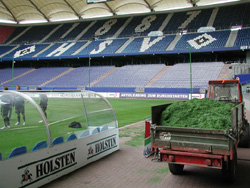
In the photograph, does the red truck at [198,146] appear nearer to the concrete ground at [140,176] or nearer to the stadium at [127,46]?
the concrete ground at [140,176]

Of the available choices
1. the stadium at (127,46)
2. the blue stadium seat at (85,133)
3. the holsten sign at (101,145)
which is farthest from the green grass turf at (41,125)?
the stadium at (127,46)

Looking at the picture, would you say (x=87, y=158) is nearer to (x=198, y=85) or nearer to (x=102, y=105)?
(x=102, y=105)

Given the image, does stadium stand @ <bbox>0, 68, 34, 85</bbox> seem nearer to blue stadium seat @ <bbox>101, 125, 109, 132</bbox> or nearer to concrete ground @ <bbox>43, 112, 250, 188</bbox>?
blue stadium seat @ <bbox>101, 125, 109, 132</bbox>

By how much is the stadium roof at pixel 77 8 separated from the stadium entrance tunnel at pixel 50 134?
155ft

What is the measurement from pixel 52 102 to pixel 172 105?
3513mm

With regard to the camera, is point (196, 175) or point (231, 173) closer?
point (231, 173)

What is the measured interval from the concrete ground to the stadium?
18.6 meters

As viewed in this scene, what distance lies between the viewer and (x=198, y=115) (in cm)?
611

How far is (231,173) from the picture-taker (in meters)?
5.53

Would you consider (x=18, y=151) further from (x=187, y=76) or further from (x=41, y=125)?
(x=187, y=76)

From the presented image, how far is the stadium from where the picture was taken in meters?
41.0

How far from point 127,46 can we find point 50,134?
162 feet

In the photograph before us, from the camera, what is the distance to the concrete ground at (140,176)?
18.6ft

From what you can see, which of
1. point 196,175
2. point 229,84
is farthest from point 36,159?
point 229,84
